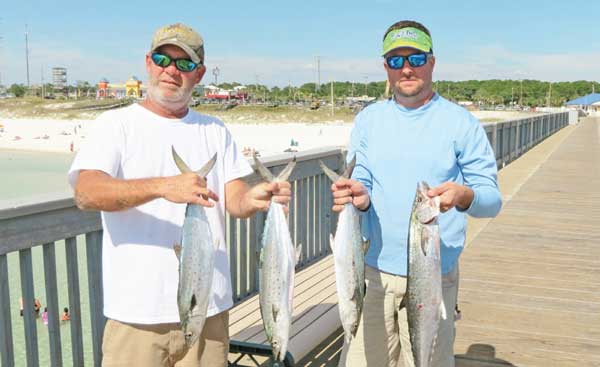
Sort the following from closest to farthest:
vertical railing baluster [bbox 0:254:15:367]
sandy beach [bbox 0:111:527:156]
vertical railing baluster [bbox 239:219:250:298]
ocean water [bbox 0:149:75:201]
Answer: vertical railing baluster [bbox 0:254:15:367]
vertical railing baluster [bbox 239:219:250:298]
ocean water [bbox 0:149:75:201]
sandy beach [bbox 0:111:527:156]

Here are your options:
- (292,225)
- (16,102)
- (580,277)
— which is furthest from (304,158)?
(16,102)

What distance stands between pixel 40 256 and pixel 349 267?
14197mm

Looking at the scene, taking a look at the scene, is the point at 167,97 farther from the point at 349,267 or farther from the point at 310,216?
the point at 310,216

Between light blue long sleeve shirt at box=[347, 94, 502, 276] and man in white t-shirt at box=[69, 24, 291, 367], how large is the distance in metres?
0.59

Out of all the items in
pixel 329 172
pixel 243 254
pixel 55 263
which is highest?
pixel 329 172

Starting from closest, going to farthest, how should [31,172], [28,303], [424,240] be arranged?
[424,240] → [28,303] → [31,172]

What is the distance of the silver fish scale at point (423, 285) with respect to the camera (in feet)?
7.81

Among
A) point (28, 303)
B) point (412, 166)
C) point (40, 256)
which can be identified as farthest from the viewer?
point (40, 256)

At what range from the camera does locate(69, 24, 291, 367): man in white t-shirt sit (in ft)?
7.97

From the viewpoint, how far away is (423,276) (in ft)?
8.09

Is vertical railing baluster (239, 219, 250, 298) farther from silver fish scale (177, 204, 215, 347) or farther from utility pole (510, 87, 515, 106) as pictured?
utility pole (510, 87, 515, 106)

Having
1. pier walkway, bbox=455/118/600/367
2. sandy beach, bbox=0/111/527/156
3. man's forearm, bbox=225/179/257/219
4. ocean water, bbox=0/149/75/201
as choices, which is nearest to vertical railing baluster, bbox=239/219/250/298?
pier walkway, bbox=455/118/600/367

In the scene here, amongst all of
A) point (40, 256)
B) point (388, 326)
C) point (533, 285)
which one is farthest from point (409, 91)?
point (40, 256)

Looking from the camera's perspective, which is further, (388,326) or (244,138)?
(244,138)
